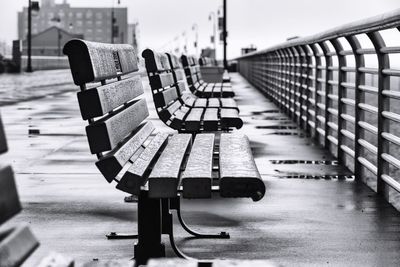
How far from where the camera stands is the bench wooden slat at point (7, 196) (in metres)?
1.84

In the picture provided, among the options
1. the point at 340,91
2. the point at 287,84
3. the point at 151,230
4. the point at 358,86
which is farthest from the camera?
the point at 287,84

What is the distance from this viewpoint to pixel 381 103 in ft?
22.0

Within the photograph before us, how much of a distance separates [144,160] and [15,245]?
2460 millimetres

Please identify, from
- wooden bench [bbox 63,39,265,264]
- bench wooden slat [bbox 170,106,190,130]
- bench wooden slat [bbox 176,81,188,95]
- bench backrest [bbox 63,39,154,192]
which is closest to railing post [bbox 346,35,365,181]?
bench wooden slat [bbox 170,106,190,130]

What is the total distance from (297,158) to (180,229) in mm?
4045

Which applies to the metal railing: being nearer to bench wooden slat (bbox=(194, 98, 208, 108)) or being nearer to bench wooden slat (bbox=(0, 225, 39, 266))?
bench wooden slat (bbox=(194, 98, 208, 108))

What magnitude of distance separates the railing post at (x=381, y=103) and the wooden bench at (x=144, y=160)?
6.20ft

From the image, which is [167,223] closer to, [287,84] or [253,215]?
[253,215]

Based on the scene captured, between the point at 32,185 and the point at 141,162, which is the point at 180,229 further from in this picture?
the point at 32,185

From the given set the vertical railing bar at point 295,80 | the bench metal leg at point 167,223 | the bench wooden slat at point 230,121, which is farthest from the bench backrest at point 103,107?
the vertical railing bar at point 295,80

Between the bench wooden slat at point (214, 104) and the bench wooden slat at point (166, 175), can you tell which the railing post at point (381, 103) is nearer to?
the bench wooden slat at point (214, 104)

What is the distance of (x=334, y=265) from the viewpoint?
432cm

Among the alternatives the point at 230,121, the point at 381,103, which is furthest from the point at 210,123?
the point at 381,103

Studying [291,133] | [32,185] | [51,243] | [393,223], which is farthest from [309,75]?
[51,243]
